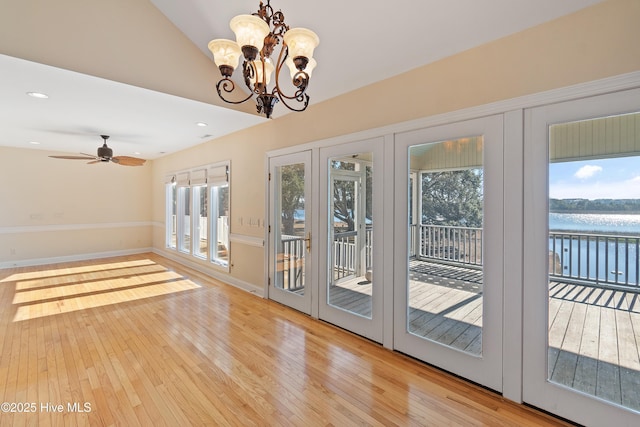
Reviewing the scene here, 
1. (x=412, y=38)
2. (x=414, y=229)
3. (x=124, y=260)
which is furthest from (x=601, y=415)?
(x=124, y=260)

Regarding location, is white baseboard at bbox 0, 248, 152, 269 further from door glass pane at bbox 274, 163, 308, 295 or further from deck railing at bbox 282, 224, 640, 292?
deck railing at bbox 282, 224, 640, 292

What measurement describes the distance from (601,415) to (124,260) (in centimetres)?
852

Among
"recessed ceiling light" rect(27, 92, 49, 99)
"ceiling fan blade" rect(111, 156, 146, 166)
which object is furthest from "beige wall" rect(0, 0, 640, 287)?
"ceiling fan blade" rect(111, 156, 146, 166)

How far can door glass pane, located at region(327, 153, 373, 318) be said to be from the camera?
3.16 meters

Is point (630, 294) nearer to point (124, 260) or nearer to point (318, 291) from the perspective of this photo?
point (318, 291)

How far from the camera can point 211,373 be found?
248 cm

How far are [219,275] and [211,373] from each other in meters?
3.20

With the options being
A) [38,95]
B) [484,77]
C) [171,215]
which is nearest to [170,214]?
[171,215]

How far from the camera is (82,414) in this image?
6.57ft

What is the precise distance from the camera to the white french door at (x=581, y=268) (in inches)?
72.0

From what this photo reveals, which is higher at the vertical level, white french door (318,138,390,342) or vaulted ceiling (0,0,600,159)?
vaulted ceiling (0,0,600,159)

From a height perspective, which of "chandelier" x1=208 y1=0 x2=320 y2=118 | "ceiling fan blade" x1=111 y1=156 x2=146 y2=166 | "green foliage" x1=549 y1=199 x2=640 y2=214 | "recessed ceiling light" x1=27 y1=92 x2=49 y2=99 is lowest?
"green foliage" x1=549 y1=199 x2=640 y2=214

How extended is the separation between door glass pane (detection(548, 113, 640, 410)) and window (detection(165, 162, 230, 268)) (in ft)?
15.5

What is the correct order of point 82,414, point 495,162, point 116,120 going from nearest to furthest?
point 82,414 < point 495,162 < point 116,120
